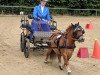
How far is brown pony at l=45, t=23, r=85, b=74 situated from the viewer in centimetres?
877

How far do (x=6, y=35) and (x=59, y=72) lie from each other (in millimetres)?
6427

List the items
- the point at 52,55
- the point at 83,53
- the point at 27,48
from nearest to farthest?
1. the point at 52,55
2. the point at 27,48
3. the point at 83,53

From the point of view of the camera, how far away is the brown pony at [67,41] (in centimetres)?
877

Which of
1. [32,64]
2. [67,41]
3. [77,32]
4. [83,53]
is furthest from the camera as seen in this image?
[83,53]

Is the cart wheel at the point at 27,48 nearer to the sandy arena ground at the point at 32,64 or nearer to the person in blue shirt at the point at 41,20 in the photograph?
the sandy arena ground at the point at 32,64

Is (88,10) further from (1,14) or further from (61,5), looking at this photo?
(1,14)

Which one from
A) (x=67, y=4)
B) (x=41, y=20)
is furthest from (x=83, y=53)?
(x=67, y=4)

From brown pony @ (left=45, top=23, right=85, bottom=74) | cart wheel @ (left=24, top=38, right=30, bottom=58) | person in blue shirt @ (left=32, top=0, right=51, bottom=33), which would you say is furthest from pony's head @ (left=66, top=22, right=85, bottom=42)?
cart wheel @ (left=24, top=38, right=30, bottom=58)

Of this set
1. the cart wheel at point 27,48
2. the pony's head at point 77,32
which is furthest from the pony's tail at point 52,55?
the pony's head at point 77,32

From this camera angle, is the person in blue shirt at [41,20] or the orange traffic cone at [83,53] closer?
the person in blue shirt at [41,20]

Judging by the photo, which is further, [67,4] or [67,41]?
[67,4]

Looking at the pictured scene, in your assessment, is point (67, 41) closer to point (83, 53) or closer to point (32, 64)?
point (32, 64)

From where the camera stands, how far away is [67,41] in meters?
9.19

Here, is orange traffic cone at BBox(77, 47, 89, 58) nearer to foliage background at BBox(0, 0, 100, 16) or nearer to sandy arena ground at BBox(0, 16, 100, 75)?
sandy arena ground at BBox(0, 16, 100, 75)
